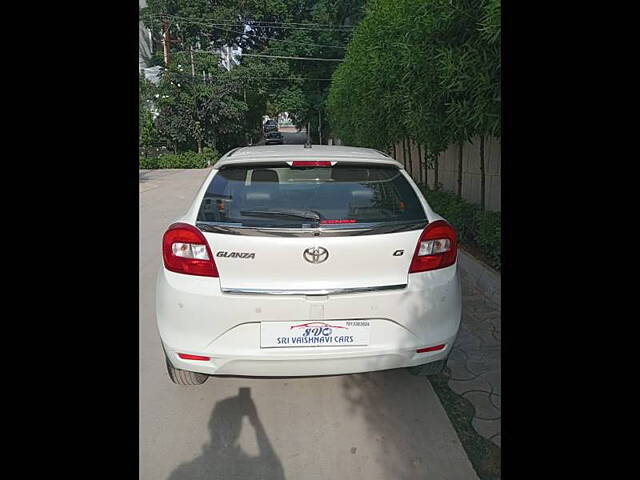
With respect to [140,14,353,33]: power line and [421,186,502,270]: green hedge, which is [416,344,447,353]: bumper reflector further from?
[140,14,353,33]: power line

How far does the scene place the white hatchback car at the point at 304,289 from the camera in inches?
94.7

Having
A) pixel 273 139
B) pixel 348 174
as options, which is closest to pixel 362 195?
pixel 348 174

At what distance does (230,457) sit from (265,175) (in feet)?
5.07

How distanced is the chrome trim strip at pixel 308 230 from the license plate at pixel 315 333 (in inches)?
17.5

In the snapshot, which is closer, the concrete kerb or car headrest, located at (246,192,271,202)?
car headrest, located at (246,192,271,202)

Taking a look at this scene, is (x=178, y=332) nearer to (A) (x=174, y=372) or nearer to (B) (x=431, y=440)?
(A) (x=174, y=372)

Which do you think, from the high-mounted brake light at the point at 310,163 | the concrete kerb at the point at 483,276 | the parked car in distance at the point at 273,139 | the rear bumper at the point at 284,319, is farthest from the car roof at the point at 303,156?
the parked car in distance at the point at 273,139

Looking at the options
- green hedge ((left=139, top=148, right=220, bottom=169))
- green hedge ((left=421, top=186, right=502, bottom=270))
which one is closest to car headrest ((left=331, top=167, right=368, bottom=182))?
green hedge ((left=421, top=186, right=502, bottom=270))

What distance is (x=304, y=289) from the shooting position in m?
2.41

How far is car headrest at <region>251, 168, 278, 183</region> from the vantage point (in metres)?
2.86

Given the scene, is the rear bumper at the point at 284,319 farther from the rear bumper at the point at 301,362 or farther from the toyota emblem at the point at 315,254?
the toyota emblem at the point at 315,254

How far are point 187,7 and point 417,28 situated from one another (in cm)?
3183

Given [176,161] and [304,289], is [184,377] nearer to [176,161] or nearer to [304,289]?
[304,289]
